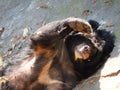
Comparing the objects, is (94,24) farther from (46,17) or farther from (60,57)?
(46,17)

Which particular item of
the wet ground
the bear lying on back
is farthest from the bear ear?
the wet ground

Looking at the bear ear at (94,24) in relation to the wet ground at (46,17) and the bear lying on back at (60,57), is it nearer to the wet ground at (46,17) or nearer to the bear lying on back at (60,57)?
the bear lying on back at (60,57)

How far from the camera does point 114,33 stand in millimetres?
4578

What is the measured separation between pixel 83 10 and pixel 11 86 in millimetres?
1951

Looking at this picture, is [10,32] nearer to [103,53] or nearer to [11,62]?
[11,62]

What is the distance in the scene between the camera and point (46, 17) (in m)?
5.98

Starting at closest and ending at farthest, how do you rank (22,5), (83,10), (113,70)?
(113,70) → (83,10) → (22,5)

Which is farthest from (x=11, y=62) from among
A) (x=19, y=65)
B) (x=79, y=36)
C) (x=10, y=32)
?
(x=10, y=32)

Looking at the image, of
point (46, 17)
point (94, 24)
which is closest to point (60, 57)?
point (94, 24)

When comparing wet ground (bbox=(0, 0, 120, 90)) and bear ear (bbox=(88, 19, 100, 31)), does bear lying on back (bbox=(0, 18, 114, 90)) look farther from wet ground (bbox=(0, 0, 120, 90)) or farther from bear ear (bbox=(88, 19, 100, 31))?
wet ground (bbox=(0, 0, 120, 90))

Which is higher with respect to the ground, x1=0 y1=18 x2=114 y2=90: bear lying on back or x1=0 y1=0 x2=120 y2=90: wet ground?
x1=0 y1=18 x2=114 y2=90: bear lying on back

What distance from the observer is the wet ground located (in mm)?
4277

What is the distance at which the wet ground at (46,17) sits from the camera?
4.28 meters

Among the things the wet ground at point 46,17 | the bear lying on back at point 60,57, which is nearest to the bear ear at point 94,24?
the bear lying on back at point 60,57
